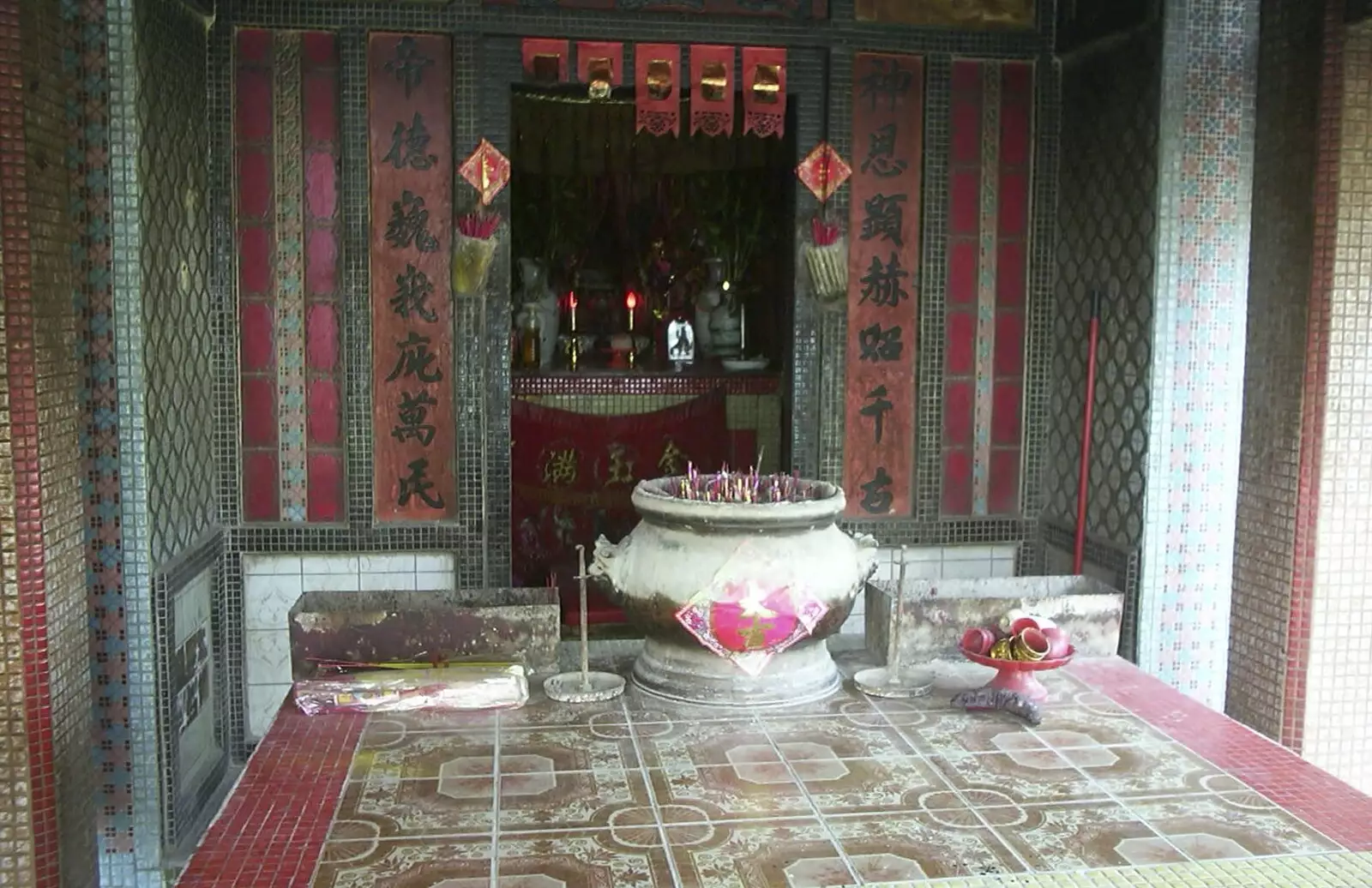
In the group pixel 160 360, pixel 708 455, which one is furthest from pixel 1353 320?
pixel 160 360

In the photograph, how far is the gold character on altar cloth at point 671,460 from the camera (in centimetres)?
697

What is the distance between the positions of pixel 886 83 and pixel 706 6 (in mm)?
905

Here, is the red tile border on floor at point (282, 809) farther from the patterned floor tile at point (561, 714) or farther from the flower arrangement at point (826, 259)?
the flower arrangement at point (826, 259)

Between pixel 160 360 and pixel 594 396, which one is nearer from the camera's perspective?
pixel 160 360

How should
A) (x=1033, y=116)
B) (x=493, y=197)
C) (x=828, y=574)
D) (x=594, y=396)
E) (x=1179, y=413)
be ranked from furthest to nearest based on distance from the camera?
(x=594, y=396) < (x=1033, y=116) < (x=493, y=197) < (x=1179, y=413) < (x=828, y=574)

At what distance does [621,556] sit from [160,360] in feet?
6.35

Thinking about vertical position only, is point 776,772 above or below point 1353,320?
below

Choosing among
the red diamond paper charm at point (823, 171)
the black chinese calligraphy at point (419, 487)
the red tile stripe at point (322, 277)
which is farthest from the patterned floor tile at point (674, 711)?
the red diamond paper charm at point (823, 171)

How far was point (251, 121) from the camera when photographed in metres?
A: 5.21

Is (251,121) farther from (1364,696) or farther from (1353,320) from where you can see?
(1364,696)

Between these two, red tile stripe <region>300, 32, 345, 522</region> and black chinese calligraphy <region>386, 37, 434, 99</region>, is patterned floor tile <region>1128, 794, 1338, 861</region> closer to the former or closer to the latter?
red tile stripe <region>300, 32, 345, 522</region>

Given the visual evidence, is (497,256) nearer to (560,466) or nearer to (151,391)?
(151,391)

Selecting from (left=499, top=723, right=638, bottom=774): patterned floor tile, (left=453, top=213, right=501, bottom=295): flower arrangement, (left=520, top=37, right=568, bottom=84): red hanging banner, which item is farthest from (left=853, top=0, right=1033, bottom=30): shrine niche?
(left=499, top=723, right=638, bottom=774): patterned floor tile

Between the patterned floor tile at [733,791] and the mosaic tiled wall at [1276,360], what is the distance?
2.64m
